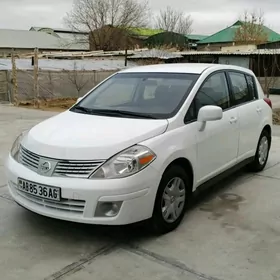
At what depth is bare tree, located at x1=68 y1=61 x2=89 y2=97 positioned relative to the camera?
19359mm

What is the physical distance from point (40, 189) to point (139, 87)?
1725mm

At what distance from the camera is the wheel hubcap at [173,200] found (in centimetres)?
360

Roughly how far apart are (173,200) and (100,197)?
2.67 ft

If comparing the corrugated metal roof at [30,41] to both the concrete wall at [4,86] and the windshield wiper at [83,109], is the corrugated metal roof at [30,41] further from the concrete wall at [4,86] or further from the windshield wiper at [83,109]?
the windshield wiper at [83,109]

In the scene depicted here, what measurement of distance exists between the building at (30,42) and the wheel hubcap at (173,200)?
186 ft

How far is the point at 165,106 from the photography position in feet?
13.3

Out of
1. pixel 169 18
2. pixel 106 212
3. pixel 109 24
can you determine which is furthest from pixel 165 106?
pixel 169 18

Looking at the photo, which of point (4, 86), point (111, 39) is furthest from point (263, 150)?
point (111, 39)

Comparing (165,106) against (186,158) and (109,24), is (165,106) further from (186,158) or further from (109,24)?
(109,24)

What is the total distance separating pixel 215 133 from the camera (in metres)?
4.25

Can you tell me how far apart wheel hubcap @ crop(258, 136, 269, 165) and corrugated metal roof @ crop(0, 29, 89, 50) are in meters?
55.2

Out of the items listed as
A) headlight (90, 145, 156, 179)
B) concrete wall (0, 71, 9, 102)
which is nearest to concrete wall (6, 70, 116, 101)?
concrete wall (0, 71, 9, 102)

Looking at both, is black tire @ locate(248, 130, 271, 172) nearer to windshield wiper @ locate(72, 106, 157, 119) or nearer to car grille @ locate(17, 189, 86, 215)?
windshield wiper @ locate(72, 106, 157, 119)

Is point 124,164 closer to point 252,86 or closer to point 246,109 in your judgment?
point 246,109
